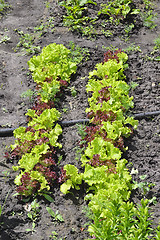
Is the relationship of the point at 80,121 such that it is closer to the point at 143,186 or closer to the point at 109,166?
the point at 109,166

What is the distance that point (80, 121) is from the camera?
5293mm

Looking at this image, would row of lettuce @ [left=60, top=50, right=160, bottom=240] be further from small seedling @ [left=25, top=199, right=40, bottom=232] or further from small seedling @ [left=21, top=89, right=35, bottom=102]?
small seedling @ [left=21, top=89, right=35, bottom=102]

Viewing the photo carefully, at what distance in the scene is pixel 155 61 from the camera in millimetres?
6430

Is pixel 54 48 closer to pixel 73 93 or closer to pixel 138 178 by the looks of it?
pixel 73 93

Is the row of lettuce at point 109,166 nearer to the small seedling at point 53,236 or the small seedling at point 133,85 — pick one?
the small seedling at point 133,85

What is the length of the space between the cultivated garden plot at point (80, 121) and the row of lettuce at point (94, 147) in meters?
0.02

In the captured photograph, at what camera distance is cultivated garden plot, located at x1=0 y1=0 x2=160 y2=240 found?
398cm

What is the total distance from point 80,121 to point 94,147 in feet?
2.86

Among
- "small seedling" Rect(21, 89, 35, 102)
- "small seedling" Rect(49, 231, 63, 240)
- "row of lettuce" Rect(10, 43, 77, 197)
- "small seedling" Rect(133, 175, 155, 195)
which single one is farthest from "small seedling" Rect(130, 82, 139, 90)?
"small seedling" Rect(49, 231, 63, 240)

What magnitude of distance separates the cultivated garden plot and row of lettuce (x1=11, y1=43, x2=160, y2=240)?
→ 17mm

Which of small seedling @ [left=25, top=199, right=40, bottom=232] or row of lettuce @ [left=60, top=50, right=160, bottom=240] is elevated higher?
row of lettuce @ [left=60, top=50, right=160, bottom=240]

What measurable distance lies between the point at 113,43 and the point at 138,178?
3492 millimetres

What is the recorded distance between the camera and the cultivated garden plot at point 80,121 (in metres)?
3.98

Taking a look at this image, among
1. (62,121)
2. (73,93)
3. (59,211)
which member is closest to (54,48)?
(73,93)
